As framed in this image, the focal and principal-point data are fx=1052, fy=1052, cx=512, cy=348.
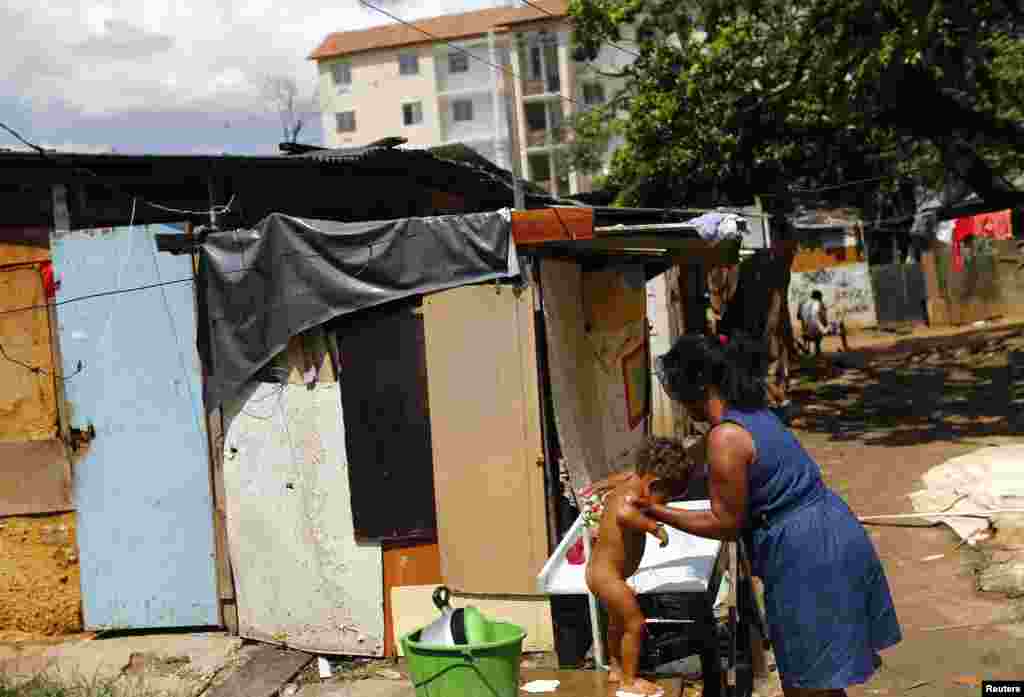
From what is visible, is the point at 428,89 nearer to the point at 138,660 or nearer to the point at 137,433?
the point at 137,433

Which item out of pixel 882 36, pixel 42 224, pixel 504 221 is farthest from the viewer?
pixel 882 36

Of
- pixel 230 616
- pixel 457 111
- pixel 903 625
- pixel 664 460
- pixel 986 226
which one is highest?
pixel 457 111

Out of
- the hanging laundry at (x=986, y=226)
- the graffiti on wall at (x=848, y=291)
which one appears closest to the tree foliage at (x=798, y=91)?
the hanging laundry at (x=986, y=226)

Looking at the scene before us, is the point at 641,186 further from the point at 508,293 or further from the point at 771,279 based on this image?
the point at 508,293

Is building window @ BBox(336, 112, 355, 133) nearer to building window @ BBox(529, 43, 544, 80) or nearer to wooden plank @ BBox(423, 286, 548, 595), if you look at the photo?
building window @ BBox(529, 43, 544, 80)

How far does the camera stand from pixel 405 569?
6.47 m

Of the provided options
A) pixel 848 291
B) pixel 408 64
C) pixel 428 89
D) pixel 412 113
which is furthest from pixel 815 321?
pixel 408 64

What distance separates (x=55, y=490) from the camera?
7.04 meters

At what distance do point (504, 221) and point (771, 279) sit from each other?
8.45 meters

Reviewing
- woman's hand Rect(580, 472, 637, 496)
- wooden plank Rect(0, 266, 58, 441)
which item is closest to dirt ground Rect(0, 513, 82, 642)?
wooden plank Rect(0, 266, 58, 441)

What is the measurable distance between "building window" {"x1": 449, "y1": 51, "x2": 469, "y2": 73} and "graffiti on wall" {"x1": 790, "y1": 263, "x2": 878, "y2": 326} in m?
31.1

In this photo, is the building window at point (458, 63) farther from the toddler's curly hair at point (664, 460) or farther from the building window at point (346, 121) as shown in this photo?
the toddler's curly hair at point (664, 460)

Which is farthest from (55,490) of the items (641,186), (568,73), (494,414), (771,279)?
(568,73)

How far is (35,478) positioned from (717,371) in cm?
524
